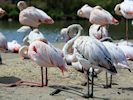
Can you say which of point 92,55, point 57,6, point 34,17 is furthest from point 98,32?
point 57,6

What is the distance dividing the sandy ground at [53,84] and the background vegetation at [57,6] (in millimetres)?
42180

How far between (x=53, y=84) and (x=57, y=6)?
175 feet

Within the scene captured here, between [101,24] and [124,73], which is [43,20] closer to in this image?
[101,24]

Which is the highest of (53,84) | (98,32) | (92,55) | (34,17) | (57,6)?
(57,6)

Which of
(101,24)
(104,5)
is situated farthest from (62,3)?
(101,24)

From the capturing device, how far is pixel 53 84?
8.83m

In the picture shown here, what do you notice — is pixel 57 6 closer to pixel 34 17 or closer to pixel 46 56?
pixel 34 17

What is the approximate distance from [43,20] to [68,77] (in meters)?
3.21

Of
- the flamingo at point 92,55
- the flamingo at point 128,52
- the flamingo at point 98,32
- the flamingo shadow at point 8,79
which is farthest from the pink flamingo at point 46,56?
the flamingo at point 98,32

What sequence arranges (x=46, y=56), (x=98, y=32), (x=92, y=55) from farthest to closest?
(x=98, y=32)
(x=46, y=56)
(x=92, y=55)

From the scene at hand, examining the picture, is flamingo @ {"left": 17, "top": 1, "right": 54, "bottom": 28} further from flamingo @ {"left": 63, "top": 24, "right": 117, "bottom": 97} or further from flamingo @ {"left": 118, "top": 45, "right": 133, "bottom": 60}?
flamingo @ {"left": 63, "top": 24, "right": 117, "bottom": 97}

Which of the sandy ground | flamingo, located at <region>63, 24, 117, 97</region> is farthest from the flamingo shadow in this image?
flamingo, located at <region>63, 24, 117, 97</region>

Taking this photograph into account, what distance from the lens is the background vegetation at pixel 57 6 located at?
53.7 metres

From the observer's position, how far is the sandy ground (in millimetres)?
7594
